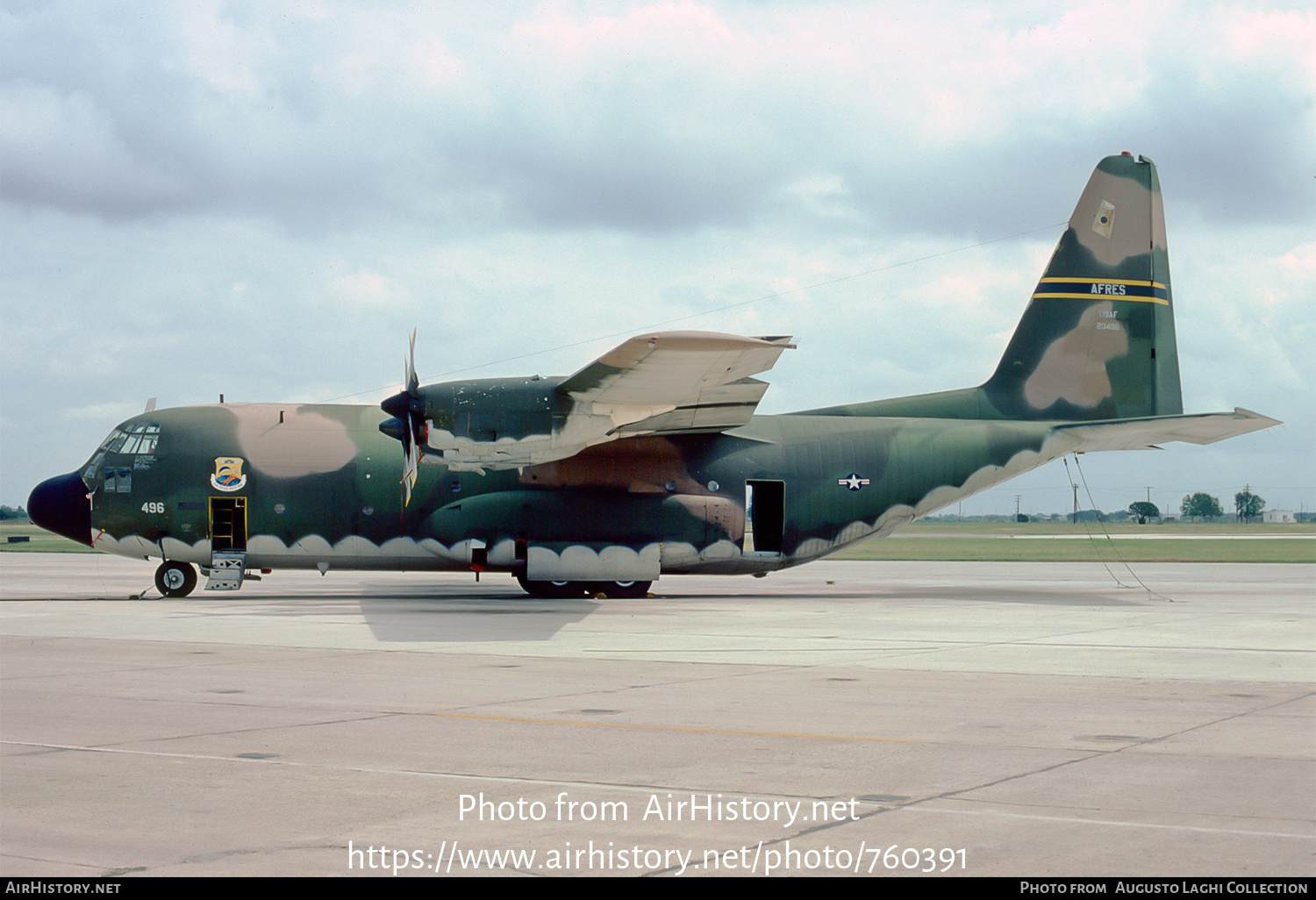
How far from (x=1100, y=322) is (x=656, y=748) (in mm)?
22474

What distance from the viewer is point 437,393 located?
2130 centimetres

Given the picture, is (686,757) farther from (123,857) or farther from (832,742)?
(123,857)

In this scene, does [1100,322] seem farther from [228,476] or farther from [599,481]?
[228,476]

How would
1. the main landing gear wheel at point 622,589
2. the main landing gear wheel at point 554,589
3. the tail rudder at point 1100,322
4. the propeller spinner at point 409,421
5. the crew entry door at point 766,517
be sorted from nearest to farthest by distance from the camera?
the propeller spinner at point 409,421 → the main landing gear wheel at point 554,589 → the crew entry door at point 766,517 → the main landing gear wheel at point 622,589 → the tail rudder at point 1100,322

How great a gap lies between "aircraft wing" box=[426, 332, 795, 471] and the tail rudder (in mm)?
8092

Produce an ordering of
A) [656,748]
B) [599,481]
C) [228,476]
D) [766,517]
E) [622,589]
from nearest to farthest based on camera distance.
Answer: [656,748] < [228,476] < [599,481] < [766,517] < [622,589]

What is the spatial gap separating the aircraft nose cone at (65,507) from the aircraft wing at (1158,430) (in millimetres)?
21853

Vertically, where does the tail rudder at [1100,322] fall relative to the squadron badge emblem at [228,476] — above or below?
above

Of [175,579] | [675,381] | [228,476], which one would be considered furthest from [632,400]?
[175,579]

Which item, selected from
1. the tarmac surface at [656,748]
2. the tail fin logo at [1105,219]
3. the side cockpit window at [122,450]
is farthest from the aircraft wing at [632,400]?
the tail fin logo at [1105,219]

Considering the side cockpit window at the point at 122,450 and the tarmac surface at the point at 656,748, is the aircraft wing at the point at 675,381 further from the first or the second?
the side cockpit window at the point at 122,450

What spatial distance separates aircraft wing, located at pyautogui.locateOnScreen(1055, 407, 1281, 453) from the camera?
81.8 ft

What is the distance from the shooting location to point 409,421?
22203 millimetres

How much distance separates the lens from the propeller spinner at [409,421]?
22.0 m
